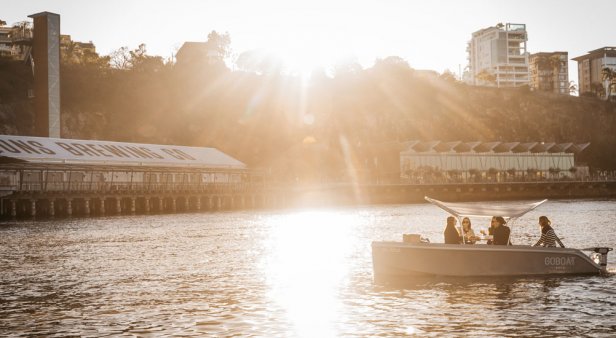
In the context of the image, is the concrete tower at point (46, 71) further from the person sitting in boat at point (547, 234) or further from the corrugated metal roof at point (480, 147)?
the person sitting in boat at point (547, 234)

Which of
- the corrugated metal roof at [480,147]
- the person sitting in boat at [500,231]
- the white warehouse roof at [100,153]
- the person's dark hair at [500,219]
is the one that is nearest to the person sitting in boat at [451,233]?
the person sitting in boat at [500,231]

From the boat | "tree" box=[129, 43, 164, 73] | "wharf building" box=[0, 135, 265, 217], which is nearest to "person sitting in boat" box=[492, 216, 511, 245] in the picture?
the boat

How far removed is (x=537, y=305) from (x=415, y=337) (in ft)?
22.4

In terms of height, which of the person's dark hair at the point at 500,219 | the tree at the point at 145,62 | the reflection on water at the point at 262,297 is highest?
the tree at the point at 145,62

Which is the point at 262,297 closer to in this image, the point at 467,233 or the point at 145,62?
the point at 467,233

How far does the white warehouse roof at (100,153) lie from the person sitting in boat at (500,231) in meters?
71.1

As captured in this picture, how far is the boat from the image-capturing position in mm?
29594

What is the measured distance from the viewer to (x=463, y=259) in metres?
29.7

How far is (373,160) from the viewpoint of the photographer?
165 metres

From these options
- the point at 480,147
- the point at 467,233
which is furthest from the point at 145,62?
the point at 467,233

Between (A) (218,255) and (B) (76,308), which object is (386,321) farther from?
(A) (218,255)

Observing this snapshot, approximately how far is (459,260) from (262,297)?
27.3 feet

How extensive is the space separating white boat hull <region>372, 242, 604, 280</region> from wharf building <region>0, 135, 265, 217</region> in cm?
6383

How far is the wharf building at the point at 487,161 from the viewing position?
159500 millimetres
